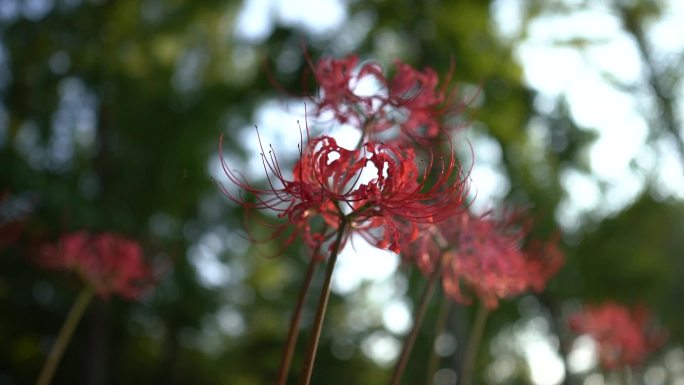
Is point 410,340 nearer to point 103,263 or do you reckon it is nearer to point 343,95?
point 343,95

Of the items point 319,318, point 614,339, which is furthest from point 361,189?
point 614,339

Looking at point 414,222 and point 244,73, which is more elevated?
point 244,73

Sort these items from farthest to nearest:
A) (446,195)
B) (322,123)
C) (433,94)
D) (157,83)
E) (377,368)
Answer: (377,368) → (157,83) → (322,123) → (433,94) → (446,195)

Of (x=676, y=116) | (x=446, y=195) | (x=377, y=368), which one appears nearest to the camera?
(x=446, y=195)

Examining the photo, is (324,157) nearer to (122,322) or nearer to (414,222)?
(414,222)

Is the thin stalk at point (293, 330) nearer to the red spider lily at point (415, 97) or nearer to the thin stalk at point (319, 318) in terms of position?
the thin stalk at point (319, 318)

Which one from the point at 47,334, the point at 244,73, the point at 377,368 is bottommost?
the point at 47,334

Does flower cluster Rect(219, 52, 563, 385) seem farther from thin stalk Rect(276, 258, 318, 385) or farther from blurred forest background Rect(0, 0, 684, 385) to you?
blurred forest background Rect(0, 0, 684, 385)

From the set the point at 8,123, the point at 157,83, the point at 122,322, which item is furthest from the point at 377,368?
the point at 8,123
